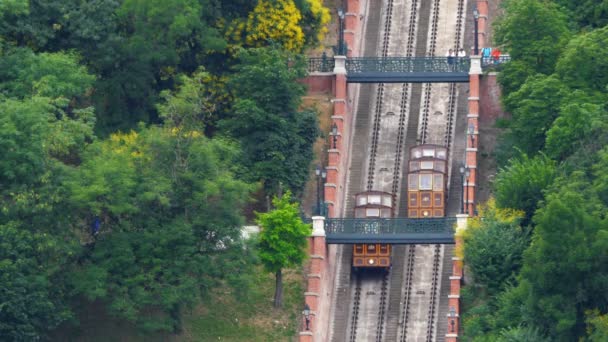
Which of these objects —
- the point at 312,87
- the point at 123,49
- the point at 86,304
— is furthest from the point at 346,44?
the point at 86,304

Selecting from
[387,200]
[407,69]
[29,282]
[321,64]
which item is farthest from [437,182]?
[29,282]

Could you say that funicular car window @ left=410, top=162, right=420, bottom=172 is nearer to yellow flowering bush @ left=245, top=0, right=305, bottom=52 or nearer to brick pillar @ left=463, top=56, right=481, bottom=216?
brick pillar @ left=463, top=56, right=481, bottom=216

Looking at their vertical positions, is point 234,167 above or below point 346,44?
below

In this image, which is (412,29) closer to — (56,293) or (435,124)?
(435,124)

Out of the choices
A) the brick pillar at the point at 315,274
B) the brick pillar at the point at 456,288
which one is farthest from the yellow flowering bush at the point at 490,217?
the brick pillar at the point at 315,274

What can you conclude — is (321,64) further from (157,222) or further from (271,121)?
(157,222)

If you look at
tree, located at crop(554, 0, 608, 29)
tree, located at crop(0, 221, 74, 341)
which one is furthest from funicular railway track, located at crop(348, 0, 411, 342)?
tree, located at crop(0, 221, 74, 341)

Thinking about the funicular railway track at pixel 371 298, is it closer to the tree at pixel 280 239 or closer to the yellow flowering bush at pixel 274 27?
the tree at pixel 280 239
